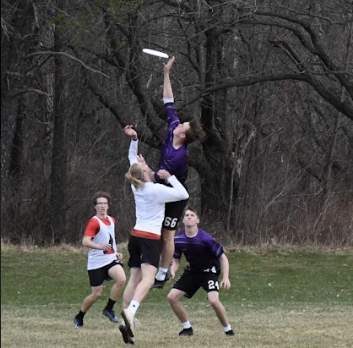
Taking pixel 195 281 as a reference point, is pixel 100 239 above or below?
above

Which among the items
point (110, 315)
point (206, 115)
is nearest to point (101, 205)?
point (110, 315)

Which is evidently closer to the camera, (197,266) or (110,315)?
(197,266)

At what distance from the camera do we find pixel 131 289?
35.6ft

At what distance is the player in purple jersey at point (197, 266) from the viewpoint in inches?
428

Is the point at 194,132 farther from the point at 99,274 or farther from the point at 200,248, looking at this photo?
the point at 99,274

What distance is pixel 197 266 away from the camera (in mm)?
11234

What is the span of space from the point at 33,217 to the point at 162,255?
14758 millimetres

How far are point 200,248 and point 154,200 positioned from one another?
54.7 inches

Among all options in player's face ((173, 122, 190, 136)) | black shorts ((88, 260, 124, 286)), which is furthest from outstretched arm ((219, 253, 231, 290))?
black shorts ((88, 260, 124, 286))

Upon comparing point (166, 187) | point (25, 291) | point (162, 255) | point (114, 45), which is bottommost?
point (25, 291)

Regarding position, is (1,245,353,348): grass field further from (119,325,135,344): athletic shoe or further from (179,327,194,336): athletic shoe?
(119,325,135,344): athletic shoe

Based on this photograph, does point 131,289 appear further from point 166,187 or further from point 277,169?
point 277,169

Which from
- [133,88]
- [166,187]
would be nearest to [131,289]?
[166,187]

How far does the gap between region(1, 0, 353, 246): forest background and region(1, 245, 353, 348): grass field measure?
254 centimetres
